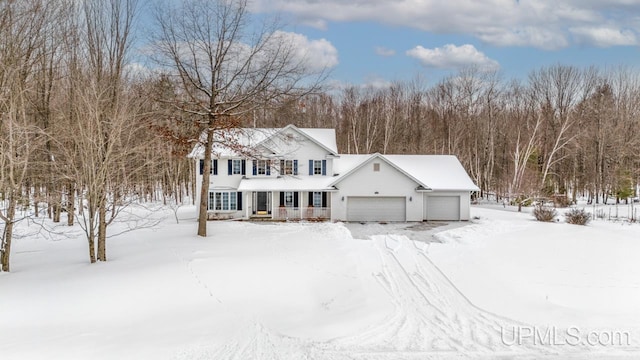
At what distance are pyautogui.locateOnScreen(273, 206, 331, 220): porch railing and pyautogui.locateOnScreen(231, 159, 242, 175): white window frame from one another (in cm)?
354

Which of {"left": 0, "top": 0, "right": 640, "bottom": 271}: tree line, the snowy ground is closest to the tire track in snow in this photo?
the snowy ground

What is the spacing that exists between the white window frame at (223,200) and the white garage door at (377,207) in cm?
689

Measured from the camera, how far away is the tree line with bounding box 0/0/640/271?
11742mm

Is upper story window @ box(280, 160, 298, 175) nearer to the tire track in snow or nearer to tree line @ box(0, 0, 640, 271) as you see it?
Answer: tree line @ box(0, 0, 640, 271)

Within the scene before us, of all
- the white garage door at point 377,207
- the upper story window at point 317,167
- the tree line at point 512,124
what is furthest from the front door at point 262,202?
the tree line at point 512,124

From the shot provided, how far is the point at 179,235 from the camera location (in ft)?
57.8

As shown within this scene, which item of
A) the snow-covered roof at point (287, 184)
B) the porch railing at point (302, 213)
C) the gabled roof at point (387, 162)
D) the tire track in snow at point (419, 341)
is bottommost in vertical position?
the tire track in snow at point (419, 341)

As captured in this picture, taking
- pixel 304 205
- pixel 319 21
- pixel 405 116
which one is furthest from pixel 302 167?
pixel 405 116

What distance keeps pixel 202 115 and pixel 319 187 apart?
29.8 feet

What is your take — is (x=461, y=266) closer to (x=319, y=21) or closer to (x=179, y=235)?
(x=179, y=235)

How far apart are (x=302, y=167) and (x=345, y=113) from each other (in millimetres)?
25236

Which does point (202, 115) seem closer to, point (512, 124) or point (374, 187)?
point (374, 187)

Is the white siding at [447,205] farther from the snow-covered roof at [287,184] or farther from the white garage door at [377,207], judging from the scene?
the snow-covered roof at [287,184]

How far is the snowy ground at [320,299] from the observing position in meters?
7.24
